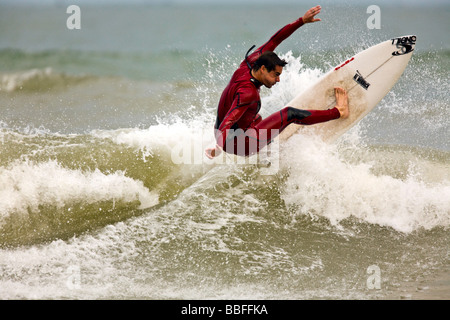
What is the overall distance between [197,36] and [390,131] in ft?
27.9

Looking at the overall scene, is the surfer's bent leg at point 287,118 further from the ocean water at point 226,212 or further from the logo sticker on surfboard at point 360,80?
the logo sticker on surfboard at point 360,80

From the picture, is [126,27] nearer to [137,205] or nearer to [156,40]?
[156,40]

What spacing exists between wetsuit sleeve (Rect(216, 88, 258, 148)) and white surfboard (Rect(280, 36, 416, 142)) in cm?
99

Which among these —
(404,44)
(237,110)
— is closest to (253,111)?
(237,110)

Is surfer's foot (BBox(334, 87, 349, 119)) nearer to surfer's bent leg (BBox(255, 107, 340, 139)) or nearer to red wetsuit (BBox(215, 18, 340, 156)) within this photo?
red wetsuit (BBox(215, 18, 340, 156))

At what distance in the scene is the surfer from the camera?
3814mm

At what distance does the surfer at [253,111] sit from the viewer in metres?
3.81

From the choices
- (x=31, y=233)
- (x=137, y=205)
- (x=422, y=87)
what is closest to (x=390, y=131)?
(x=422, y=87)

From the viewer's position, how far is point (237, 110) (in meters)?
3.80

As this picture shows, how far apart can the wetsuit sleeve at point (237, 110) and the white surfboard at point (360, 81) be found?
3.26 ft

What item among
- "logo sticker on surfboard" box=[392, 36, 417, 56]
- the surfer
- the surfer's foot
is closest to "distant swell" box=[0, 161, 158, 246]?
the surfer

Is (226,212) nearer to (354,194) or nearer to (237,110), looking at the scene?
(237,110)

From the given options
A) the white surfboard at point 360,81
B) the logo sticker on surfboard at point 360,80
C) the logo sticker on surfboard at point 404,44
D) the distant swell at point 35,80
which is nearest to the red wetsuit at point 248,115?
the white surfboard at point 360,81

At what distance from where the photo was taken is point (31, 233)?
4113 millimetres
